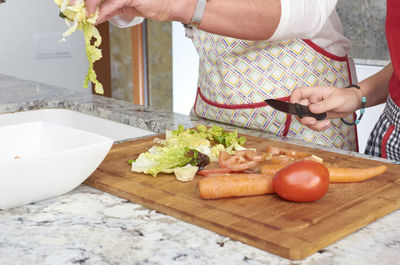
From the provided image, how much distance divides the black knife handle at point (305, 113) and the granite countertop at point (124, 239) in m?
0.51

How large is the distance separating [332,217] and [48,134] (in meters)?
0.62

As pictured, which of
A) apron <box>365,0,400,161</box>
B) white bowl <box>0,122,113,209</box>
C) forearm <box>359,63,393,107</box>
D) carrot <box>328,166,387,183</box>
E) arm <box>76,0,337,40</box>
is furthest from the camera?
forearm <box>359,63,393,107</box>

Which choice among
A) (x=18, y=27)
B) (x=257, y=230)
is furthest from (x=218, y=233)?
(x=18, y=27)

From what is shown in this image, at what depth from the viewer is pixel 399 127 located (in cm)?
139

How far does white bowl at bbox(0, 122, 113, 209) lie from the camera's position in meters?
0.88

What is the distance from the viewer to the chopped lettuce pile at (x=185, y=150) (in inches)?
43.4

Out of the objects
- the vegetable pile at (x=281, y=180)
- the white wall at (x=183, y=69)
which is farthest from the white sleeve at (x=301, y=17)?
the white wall at (x=183, y=69)

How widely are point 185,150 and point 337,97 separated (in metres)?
0.56

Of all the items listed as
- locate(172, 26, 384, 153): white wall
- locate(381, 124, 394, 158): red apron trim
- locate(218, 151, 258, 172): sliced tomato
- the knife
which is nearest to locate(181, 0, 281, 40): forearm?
the knife

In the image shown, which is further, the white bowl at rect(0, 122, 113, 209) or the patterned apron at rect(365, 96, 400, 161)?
the patterned apron at rect(365, 96, 400, 161)

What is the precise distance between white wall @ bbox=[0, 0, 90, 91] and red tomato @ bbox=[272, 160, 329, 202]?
7.85 ft

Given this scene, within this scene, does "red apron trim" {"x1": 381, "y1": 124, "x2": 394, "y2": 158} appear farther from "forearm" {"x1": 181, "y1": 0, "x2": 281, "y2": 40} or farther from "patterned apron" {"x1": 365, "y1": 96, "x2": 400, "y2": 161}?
"forearm" {"x1": 181, "y1": 0, "x2": 281, "y2": 40}

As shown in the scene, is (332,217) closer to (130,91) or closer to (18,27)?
(18,27)

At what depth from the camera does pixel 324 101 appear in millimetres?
1450
